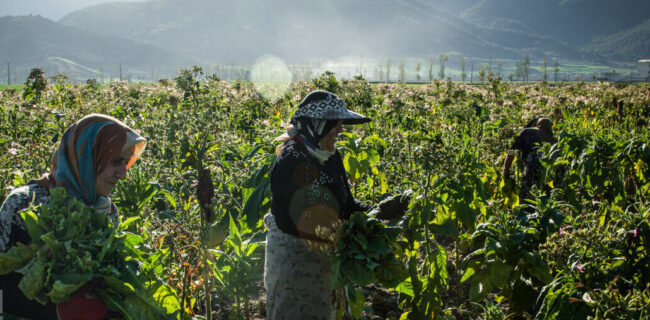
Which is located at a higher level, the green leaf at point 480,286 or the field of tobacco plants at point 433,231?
the field of tobacco plants at point 433,231

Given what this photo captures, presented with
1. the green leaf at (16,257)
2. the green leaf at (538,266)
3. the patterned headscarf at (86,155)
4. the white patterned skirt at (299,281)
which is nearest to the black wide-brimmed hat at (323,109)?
the white patterned skirt at (299,281)

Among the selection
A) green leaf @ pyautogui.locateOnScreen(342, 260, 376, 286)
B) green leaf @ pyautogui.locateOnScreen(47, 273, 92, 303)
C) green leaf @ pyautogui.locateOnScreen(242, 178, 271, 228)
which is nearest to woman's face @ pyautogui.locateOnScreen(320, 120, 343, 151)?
green leaf @ pyautogui.locateOnScreen(242, 178, 271, 228)

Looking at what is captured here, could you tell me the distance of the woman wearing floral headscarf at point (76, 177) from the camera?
7.06ft

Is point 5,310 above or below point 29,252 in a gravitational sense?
below

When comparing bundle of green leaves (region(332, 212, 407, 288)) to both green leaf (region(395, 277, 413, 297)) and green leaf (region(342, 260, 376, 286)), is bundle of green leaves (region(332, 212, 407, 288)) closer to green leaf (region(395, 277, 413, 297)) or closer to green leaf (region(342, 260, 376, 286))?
green leaf (region(342, 260, 376, 286))

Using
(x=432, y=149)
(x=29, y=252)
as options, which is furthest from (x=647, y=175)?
(x=29, y=252)

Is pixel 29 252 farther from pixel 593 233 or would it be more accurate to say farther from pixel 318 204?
pixel 593 233

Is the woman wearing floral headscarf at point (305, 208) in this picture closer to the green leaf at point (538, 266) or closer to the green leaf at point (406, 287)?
the green leaf at point (406, 287)

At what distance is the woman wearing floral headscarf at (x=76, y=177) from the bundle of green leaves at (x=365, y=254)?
4.18ft

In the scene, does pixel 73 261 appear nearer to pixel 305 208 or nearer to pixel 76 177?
pixel 76 177

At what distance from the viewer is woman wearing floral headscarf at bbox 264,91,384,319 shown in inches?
104

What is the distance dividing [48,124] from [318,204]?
6.21 metres

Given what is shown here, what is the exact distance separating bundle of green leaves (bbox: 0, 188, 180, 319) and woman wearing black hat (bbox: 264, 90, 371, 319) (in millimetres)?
881

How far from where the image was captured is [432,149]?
320cm
